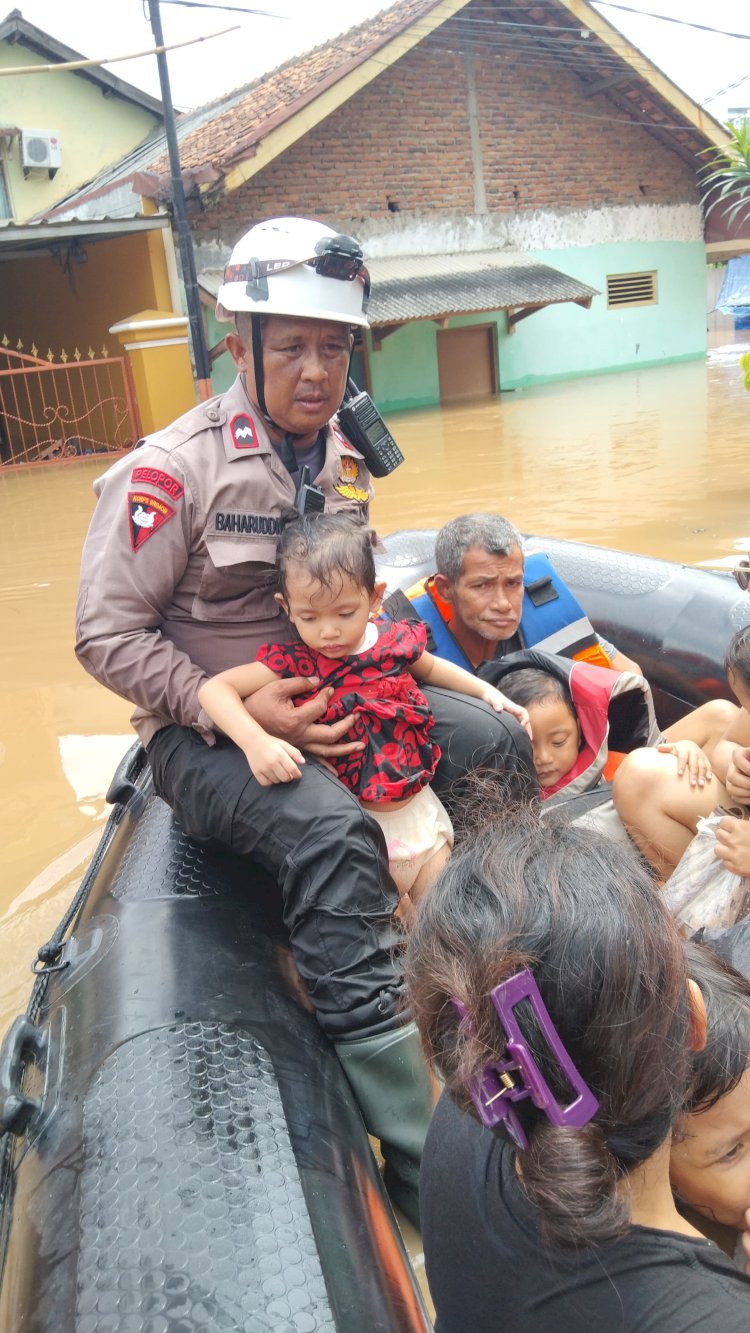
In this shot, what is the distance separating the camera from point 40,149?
606 inches

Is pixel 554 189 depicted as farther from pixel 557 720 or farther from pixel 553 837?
pixel 553 837

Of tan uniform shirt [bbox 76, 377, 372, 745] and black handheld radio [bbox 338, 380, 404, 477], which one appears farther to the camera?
black handheld radio [bbox 338, 380, 404, 477]

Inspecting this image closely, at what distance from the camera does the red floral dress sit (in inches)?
77.2

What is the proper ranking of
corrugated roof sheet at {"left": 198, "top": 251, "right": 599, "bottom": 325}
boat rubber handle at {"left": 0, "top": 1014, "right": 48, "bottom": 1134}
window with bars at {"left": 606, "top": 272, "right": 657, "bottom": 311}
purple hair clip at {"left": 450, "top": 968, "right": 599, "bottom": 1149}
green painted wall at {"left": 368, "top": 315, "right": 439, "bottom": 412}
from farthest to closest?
window with bars at {"left": 606, "top": 272, "right": 657, "bottom": 311} → green painted wall at {"left": 368, "top": 315, "right": 439, "bottom": 412} → corrugated roof sheet at {"left": 198, "top": 251, "right": 599, "bottom": 325} → boat rubber handle at {"left": 0, "top": 1014, "right": 48, "bottom": 1134} → purple hair clip at {"left": 450, "top": 968, "right": 599, "bottom": 1149}

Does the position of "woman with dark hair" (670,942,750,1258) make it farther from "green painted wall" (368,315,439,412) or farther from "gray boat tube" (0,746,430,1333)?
"green painted wall" (368,315,439,412)

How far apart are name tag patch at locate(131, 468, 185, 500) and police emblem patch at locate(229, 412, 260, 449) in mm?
148

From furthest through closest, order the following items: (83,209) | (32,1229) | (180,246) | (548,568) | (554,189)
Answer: (554,189)
(83,209)
(180,246)
(548,568)
(32,1229)

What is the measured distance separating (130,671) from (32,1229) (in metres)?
0.90

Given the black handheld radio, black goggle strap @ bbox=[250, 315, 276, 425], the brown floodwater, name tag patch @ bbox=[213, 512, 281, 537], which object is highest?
black goggle strap @ bbox=[250, 315, 276, 425]

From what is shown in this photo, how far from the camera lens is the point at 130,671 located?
1.89 meters

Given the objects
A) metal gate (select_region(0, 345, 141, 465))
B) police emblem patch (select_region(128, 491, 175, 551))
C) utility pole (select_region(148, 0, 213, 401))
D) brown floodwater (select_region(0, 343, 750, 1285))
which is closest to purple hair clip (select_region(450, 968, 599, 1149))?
police emblem patch (select_region(128, 491, 175, 551))

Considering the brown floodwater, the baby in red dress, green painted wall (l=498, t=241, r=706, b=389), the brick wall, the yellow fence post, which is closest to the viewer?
the baby in red dress

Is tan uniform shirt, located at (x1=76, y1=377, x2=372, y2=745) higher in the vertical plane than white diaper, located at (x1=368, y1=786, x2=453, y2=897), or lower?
higher

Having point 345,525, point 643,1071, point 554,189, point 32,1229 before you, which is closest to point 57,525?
point 345,525
